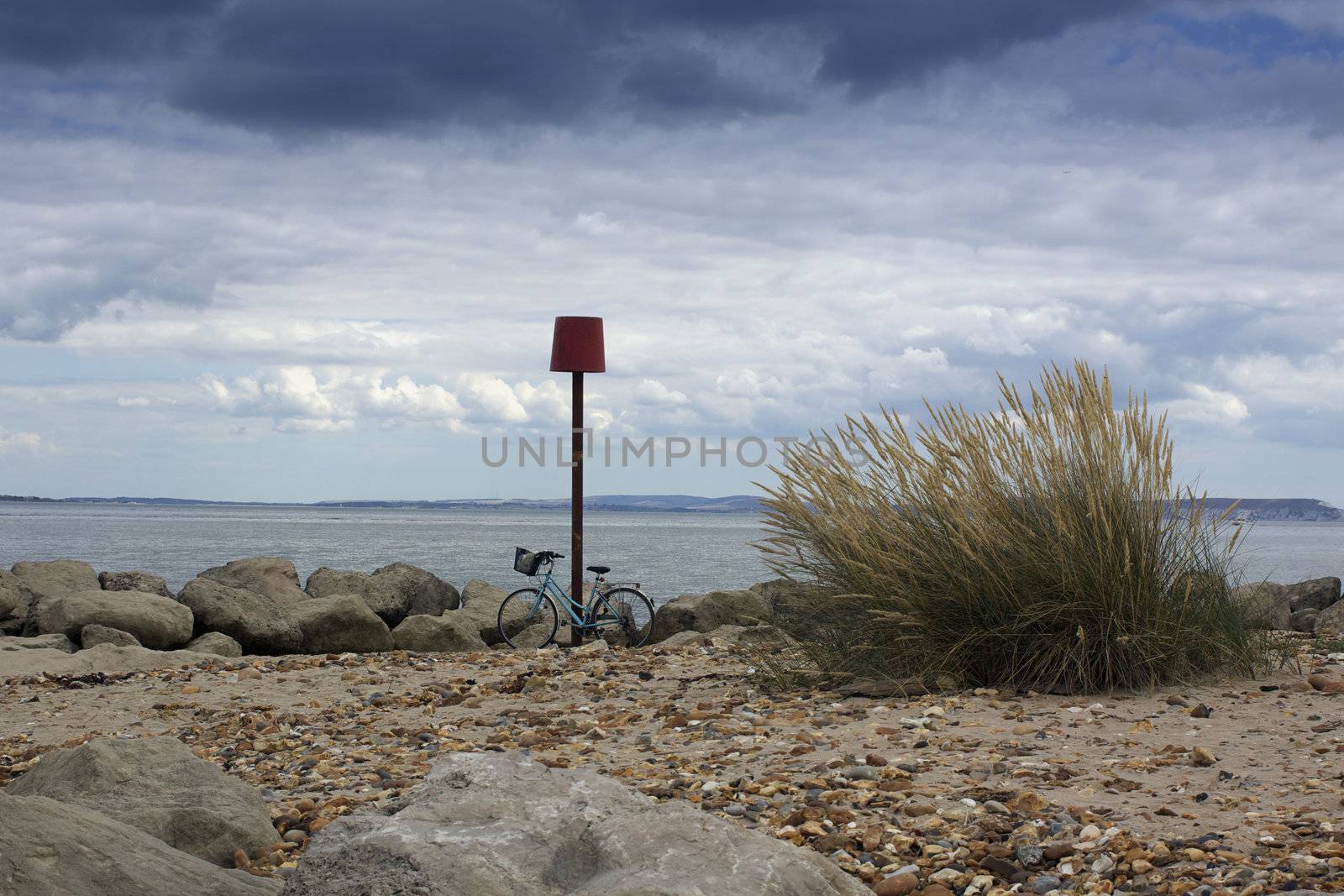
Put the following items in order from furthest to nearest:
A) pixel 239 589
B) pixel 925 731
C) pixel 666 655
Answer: pixel 239 589, pixel 666 655, pixel 925 731

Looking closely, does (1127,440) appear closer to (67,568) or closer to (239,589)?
(239,589)

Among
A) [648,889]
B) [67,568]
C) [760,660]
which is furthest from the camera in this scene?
[67,568]

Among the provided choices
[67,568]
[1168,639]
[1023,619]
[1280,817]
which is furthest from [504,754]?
[67,568]

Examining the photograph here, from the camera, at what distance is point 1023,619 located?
19.3 feet

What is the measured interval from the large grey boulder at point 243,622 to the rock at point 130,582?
7.52 feet

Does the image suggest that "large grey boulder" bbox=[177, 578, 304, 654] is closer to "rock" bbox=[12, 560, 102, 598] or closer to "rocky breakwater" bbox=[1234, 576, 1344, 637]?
"rock" bbox=[12, 560, 102, 598]

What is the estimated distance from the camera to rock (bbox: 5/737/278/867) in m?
3.83

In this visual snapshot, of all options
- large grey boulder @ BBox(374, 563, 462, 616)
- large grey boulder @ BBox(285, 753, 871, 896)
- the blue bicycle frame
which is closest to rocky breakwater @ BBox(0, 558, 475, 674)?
the blue bicycle frame

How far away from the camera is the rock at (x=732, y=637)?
26.1 ft

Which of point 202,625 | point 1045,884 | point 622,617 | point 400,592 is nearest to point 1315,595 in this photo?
point 622,617

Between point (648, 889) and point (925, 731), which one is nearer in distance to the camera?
point (648, 889)

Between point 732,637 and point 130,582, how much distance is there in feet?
26.3

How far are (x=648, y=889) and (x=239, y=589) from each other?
10.7 m

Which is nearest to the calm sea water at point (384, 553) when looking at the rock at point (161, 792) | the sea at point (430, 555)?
the sea at point (430, 555)
